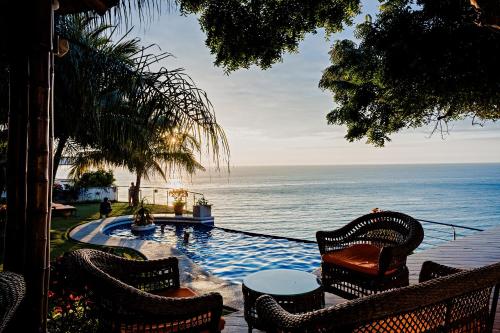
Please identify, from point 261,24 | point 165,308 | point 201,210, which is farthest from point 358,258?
point 201,210

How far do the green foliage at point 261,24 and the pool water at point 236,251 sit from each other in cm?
473

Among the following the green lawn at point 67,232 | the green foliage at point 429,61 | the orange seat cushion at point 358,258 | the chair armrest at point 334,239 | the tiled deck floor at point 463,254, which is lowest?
the green lawn at point 67,232

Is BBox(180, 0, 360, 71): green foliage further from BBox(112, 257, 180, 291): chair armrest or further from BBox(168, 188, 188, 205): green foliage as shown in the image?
BBox(168, 188, 188, 205): green foliage

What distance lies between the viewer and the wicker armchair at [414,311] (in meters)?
1.52

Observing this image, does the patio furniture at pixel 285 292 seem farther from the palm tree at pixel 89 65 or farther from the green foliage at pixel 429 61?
the green foliage at pixel 429 61

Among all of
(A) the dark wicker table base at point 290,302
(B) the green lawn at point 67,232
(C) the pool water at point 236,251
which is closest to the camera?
(A) the dark wicker table base at point 290,302

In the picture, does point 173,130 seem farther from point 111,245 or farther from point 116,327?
point 111,245

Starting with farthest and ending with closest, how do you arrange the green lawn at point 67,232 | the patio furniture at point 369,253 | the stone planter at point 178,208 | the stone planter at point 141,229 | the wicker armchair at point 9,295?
the stone planter at point 178,208, the stone planter at point 141,229, the green lawn at point 67,232, the patio furniture at point 369,253, the wicker armchair at point 9,295

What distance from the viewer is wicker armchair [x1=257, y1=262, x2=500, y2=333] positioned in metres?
1.52

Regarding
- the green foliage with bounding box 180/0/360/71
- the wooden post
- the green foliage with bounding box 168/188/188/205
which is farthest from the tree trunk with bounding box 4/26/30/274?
the green foliage with bounding box 168/188/188/205

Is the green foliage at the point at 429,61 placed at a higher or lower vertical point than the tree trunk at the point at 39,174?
higher

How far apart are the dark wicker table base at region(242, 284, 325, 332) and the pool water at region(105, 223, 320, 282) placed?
13.1 ft

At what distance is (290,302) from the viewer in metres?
3.34

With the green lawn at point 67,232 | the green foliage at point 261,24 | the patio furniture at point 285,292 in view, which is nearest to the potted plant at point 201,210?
the green lawn at point 67,232
